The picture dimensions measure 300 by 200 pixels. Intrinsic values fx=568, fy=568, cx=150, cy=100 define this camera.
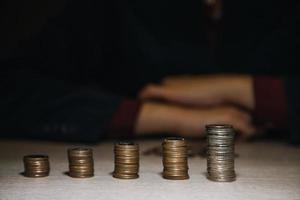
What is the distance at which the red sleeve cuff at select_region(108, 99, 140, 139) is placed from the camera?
2023 millimetres

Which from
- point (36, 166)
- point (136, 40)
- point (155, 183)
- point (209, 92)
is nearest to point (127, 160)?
point (155, 183)

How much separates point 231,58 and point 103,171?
4.60ft

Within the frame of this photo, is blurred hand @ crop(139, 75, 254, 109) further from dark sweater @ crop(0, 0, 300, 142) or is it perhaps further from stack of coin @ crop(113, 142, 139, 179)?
stack of coin @ crop(113, 142, 139, 179)

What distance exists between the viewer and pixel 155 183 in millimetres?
1264

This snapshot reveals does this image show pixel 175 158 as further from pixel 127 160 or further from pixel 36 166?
pixel 36 166

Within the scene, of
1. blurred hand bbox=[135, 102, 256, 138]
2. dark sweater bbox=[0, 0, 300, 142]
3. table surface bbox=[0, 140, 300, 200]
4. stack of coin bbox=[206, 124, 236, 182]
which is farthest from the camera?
dark sweater bbox=[0, 0, 300, 142]

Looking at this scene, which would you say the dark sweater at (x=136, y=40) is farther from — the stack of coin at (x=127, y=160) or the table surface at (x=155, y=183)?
the stack of coin at (x=127, y=160)

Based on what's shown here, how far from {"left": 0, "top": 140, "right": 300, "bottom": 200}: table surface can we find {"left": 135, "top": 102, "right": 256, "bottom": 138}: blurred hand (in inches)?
11.9

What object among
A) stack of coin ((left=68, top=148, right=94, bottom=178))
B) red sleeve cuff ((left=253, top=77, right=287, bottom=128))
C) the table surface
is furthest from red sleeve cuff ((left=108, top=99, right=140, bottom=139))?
stack of coin ((left=68, top=148, right=94, bottom=178))

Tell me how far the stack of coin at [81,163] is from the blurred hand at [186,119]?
2.29 ft

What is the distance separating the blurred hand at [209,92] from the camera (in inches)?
80.3

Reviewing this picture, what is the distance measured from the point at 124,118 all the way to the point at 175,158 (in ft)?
2.47

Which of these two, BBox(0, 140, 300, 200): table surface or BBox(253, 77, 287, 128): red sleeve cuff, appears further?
BBox(253, 77, 287, 128): red sleeve cuff

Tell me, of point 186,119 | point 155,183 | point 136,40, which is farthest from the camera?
point 136,40
